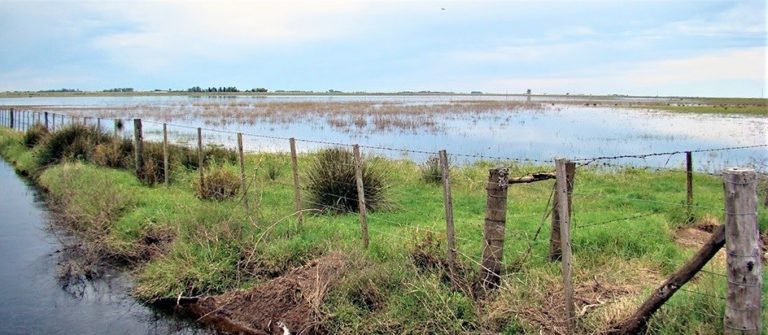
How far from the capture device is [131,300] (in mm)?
8109

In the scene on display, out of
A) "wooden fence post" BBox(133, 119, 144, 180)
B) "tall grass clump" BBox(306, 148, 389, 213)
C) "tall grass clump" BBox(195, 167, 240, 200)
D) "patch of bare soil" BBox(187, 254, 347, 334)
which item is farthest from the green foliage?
"patch of bare soil" BBox(187, 254, 347, 334)

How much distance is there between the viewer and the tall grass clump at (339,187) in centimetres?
1067

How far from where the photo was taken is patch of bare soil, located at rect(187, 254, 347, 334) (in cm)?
688

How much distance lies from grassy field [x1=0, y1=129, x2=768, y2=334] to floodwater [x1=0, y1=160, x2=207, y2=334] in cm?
41

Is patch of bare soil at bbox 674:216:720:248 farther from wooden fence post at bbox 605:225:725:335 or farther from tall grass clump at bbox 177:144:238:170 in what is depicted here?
tall grass clump at bbox 177:144:238:170

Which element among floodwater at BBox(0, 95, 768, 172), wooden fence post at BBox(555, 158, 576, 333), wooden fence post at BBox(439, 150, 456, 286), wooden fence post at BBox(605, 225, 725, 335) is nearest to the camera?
wooden fence post at BBox(605, 225, 725, 335)

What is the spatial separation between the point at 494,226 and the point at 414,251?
3.70ft

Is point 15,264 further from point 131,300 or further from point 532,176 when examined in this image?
point 532,176

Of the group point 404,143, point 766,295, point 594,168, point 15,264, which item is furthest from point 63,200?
point 404,143

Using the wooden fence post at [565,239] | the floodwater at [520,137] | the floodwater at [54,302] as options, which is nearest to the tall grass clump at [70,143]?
the floodwater at [520,137]

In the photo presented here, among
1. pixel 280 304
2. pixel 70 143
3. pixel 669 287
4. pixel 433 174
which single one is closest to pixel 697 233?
pixel 669 287

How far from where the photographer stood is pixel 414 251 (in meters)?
7.06

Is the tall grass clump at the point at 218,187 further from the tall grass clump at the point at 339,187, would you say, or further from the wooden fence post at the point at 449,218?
the wooden fence post at the point at 449,218

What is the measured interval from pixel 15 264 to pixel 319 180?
4.96 meters
